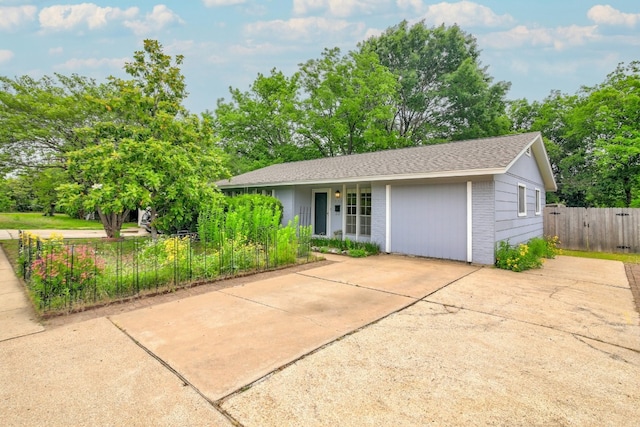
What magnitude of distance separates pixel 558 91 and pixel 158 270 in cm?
2525

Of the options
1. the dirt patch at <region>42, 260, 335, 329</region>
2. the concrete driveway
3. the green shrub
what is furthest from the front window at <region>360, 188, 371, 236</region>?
the concrete driveway

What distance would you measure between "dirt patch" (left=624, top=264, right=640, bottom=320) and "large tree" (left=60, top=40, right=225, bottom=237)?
9923mm

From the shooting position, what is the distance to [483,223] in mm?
7457

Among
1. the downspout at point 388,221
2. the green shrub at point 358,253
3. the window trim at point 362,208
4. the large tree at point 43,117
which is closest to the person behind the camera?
the green shrub at point 358,253

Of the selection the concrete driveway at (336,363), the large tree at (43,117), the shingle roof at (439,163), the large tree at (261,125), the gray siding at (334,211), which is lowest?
the concrete driveway at (336,363)

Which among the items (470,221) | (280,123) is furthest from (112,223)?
(280,123)

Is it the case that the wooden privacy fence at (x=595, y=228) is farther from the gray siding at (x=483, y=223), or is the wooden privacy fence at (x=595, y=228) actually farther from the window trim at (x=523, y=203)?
the gray siding at (x=483, y=223)

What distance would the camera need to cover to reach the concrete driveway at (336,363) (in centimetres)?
211

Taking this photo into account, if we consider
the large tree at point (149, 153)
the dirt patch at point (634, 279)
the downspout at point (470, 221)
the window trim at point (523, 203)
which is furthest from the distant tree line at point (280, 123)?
the dirt patch at point (634, 279)

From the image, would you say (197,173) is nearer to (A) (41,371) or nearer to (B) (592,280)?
(A) (41,371)

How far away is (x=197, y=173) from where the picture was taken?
962 cm

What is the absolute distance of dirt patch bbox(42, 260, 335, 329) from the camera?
12.7 feet

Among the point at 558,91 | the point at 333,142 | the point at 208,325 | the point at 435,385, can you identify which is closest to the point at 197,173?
the point at 208,325

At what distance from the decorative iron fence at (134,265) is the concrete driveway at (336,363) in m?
0.97
